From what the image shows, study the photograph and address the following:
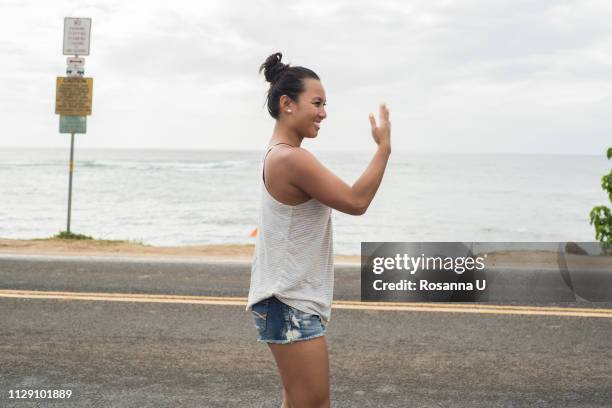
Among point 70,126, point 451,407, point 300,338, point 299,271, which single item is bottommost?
point 451,407

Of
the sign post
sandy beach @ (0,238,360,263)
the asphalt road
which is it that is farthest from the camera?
the sign post

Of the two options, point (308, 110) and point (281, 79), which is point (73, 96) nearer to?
point (281, 79)

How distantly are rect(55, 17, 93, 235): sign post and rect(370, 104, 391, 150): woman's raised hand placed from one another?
44.6ft

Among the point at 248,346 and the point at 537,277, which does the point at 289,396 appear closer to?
the point at 248,346

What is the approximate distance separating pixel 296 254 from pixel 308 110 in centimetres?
55

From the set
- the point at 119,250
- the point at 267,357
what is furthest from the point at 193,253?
the point at 267,357

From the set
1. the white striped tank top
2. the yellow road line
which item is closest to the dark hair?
the white striped tank top

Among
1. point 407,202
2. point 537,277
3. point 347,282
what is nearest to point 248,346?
point 347,282

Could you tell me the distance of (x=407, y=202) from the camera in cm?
5244

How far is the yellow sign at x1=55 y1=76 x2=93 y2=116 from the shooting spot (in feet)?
49.8

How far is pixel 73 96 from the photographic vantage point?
15.3 metres

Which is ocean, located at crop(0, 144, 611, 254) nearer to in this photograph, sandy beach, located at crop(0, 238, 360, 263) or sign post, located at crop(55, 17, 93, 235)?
sign post, located at crop(55, 17, 93, 235)

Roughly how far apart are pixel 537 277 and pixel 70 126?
35.2ft

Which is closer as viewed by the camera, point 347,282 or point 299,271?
point 299,271
